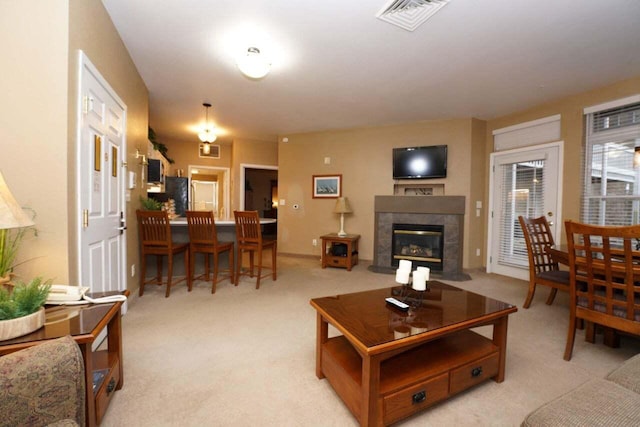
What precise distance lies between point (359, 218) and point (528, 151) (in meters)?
2.79

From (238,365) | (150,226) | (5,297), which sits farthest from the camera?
(150,226)

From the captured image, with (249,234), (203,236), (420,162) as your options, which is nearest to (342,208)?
(420,162)

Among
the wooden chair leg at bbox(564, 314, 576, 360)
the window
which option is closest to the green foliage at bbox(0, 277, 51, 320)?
the wooden chair leg at bbox(564, 314, 576, 360)

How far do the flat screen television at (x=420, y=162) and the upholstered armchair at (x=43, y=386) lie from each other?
468 centimetres

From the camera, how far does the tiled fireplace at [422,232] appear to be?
4.43 metres

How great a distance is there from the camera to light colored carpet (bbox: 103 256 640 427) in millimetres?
1422

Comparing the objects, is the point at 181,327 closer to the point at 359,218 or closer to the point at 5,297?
the point at 5,297

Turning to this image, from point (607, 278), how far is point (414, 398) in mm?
1452

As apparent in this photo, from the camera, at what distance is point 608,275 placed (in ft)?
5.56

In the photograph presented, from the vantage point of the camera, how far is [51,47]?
155 cm

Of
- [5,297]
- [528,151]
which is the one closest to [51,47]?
[5,297]

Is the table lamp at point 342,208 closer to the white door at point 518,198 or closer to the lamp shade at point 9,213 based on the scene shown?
the white door at point 518,198

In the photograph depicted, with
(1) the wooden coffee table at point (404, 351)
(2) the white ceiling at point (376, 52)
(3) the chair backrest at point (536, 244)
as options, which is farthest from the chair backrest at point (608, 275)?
(2) the white ceiling at point (376, 52)

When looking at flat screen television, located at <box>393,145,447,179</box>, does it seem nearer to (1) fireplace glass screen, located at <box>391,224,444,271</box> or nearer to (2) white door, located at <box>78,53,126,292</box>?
(1) fireplace glass screen, located at <box>391,224,444,271</box>
